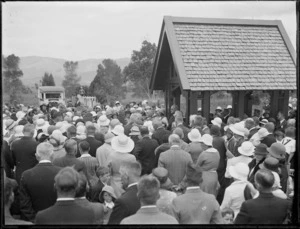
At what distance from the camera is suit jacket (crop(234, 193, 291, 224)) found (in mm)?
3221

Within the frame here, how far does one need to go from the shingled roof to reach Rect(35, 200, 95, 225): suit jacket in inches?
271

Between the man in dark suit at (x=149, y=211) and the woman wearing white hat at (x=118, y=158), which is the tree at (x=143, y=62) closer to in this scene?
the woman wearing white hat at (x=118, y=158)

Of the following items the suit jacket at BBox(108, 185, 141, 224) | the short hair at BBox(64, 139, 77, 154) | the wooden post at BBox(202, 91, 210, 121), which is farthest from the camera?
the wooden post at BBox(202, 91, 210, 121)

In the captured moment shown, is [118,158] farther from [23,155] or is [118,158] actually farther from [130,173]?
[23,155]

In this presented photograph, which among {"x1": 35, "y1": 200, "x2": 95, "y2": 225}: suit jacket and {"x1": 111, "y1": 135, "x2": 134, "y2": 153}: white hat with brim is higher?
{"x1": 111, "y1": 135, "x2": 134, "y2": 153}: white hat with brim

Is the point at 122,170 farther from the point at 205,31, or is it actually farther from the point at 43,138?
the point at 205,31

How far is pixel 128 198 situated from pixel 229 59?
27.0 ft

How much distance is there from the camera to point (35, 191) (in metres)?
4.20

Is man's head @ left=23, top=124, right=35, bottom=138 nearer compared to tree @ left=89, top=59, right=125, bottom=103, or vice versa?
man's head @ left=23, top=124, right=35, bottom=138

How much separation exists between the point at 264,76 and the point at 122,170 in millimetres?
8057

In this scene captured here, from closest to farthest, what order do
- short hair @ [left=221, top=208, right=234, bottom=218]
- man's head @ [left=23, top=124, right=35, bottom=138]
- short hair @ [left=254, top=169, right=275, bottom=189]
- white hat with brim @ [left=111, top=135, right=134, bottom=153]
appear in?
short hair @ [left=254, top=169, right=275, bottom=189] → short hair @ [left=221, top=208, right=234, bottom=218] → white hat with brim @ [left=111, top=135, right=134, bottom=153] → man's head @ [left=23, top=124, right=35, bottom=138]

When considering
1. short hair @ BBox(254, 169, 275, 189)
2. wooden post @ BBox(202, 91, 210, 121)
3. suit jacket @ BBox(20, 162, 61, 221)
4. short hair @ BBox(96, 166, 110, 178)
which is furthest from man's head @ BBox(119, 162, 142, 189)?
wooden post @ BBox(202, 91, 210, 121)

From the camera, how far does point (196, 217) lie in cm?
343

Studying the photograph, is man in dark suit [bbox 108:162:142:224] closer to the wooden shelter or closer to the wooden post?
the wooden shelter
